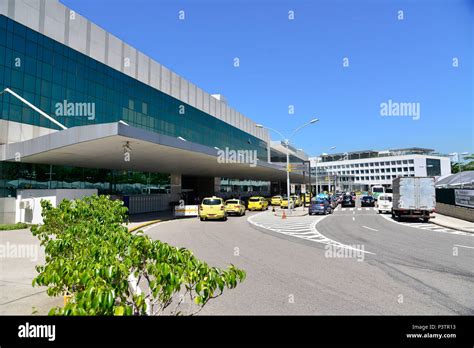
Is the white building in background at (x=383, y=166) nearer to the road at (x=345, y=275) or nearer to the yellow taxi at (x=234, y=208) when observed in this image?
the yellow taxi at (x=234, y=208)

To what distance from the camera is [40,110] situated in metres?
20.2

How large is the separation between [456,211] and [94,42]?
3463 centimetres

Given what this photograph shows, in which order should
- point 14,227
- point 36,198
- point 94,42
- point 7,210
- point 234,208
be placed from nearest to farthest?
point 14,227, point 36,198, point 7,210, point 94,42, point 234,208

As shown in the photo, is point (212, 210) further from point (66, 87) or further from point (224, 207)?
point (66, 87)

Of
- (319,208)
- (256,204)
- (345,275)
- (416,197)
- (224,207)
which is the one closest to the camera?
(345,275)

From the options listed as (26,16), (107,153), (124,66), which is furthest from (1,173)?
(124,66)

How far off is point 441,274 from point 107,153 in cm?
1825

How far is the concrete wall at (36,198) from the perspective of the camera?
58.0 ft

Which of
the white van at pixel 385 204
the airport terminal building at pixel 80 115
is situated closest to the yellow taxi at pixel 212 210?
the airport terminal building at pixel 80 115

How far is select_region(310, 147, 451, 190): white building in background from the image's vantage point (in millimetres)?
134875

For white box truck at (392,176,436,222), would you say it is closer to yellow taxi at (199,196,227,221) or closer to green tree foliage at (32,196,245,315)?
yellow taxi at (199,196,227,221)

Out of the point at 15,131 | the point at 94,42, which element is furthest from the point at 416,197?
the point at 94,42

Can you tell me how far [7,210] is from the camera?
18344mm

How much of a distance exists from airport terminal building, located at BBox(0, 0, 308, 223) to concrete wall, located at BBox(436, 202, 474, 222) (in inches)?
771
